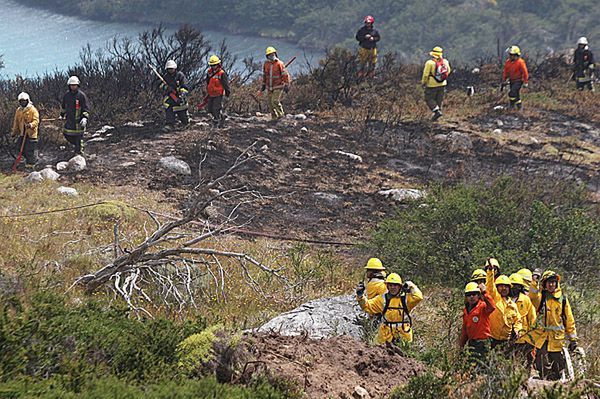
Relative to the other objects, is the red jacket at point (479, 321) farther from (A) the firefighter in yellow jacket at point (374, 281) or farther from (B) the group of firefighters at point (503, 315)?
→ (A) the firefighter in yellow jacket at point (374, 281)

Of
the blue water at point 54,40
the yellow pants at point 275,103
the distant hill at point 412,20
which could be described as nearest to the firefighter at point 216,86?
the yellow pants at point 275,103

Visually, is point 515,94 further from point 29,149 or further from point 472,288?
point 472,288

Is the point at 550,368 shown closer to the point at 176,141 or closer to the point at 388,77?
the point at 176,141

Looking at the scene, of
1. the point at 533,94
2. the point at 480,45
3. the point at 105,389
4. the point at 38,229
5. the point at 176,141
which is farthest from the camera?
the point at 480,45

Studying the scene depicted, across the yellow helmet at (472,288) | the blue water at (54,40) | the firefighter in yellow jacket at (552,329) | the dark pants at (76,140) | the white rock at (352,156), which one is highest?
the yellow helmet at (472,288)

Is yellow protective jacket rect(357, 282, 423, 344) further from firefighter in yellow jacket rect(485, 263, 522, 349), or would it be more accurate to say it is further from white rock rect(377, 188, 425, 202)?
white rock rect(377, 188, 425, 202)

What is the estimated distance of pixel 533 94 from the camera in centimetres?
1677

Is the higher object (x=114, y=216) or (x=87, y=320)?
(x=87, y=320)

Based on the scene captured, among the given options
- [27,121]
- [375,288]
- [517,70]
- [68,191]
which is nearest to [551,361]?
[375,288]

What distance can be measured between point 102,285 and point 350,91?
1023cm

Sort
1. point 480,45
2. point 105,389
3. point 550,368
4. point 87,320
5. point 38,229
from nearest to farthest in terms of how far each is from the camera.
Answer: point 105,389
point 87,320
point 550,368
point 38,229
point 480,45

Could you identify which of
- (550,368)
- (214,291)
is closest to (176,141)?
(214,291)

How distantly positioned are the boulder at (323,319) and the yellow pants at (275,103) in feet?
24.5

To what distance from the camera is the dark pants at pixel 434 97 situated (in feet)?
46.7
